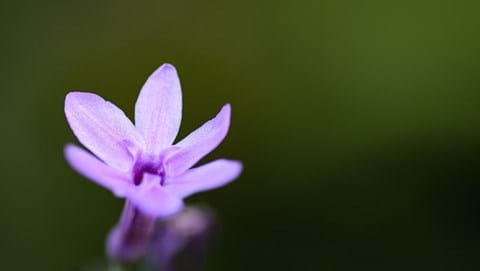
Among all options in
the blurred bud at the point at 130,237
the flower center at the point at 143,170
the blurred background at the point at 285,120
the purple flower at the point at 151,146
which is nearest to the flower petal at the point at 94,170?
the purple flower at the point at 151,146

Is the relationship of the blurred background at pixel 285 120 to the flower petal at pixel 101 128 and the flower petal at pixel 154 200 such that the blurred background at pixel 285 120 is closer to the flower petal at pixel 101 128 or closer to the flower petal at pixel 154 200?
the flower petal at pixel 101 128

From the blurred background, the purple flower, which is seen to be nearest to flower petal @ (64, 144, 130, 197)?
the purple flower

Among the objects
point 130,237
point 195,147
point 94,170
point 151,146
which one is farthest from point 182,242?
point 94,170

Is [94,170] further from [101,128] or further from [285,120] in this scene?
[285,120]

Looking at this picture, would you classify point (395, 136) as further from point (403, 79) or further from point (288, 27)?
point (288, 27)

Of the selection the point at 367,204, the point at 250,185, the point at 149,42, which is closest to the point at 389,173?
the point at 367,204

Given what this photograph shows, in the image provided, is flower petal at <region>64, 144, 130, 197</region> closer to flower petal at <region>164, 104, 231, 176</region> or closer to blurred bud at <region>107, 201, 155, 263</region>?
flower petal at <region>164, 104, 231, 176</region>
